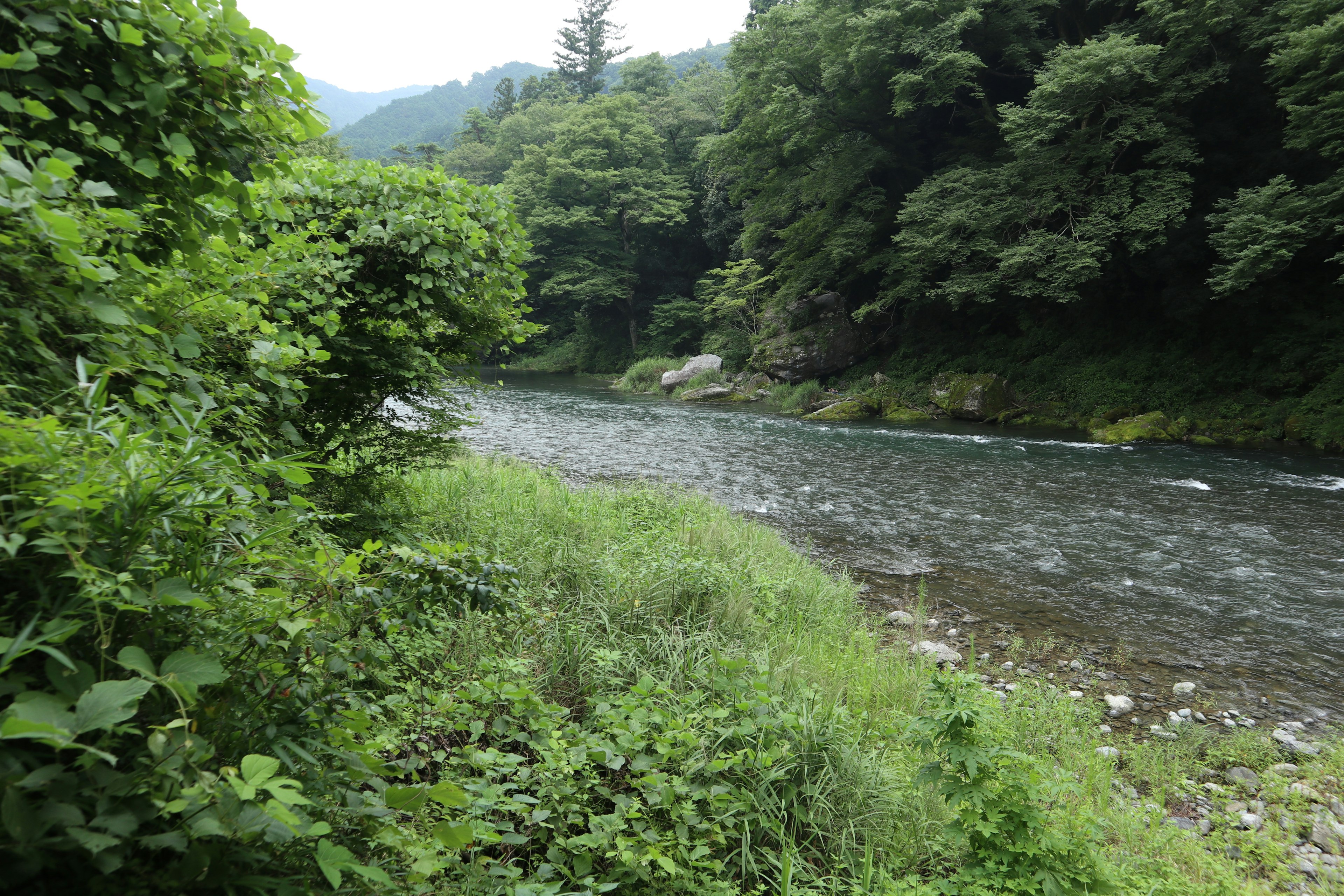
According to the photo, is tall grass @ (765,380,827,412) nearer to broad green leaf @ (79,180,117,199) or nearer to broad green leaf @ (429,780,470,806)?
broad green leaf @ (429,780,470,806)

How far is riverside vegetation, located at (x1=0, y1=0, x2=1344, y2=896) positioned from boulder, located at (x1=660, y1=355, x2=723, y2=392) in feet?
66.9

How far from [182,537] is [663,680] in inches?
87.5

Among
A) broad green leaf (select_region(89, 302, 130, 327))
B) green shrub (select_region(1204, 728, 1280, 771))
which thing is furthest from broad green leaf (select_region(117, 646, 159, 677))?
green shrub (select_region(1204, 728, 1280, 771))

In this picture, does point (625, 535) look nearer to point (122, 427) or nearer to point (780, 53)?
point (122, 427)

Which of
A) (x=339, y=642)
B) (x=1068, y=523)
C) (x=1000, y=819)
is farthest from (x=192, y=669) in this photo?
(x=1068, y=523)

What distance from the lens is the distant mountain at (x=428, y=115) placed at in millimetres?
88875

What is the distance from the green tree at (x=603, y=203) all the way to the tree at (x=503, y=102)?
28.3 m

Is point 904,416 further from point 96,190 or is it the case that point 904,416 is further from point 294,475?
point 96,190

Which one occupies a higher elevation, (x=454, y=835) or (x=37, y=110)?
(x=37, y=110)

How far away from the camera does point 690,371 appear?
2519 centimetres

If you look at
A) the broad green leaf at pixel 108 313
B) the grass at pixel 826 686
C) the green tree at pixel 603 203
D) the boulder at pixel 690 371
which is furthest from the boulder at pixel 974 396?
the green tree at pixel 603 203

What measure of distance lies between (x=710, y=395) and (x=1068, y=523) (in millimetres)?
15177

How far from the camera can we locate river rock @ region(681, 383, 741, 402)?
869 inches

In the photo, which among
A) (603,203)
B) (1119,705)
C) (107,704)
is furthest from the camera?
(603,203)
